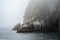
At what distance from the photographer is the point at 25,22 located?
838cm

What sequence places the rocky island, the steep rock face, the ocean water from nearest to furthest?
1. the ocean water
2. the rocky island
3. the steep rock face

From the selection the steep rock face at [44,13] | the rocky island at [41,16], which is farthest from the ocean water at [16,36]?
the steep rock face at [44,13]

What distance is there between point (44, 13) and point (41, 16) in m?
0.28

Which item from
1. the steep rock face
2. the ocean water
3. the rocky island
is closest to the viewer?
the ocean water

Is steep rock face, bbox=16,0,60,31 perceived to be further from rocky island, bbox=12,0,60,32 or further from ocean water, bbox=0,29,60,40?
ocean water, bbox=0,29,60,40

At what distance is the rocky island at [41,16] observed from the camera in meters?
8.49

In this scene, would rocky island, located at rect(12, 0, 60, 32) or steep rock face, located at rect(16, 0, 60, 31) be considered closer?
rocky island, located at rect(12, 0, 60, 32)

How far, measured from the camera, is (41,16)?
8.86 metres

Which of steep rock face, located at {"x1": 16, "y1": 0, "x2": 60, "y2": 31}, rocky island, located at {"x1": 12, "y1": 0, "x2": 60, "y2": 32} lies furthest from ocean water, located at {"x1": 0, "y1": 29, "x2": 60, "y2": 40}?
steep rock face, located at {"x1": 16, "y1": 0, "x2": 60, "y2": 31}

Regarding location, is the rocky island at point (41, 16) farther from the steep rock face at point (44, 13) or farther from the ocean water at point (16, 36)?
the ocean water at point (16, 36)

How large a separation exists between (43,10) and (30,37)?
1708 millimetres

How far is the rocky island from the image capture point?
8492mm

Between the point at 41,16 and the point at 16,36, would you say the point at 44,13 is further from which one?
the point at 16,36

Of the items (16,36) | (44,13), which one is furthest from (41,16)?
(16,36)
